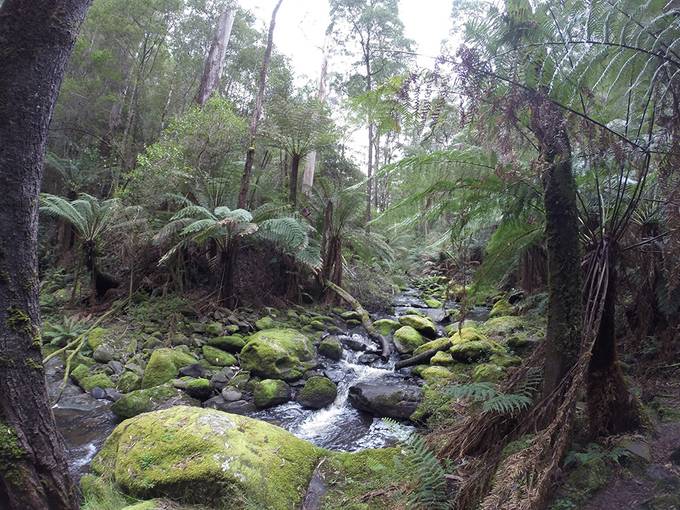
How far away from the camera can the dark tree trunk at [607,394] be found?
2436 millimetres

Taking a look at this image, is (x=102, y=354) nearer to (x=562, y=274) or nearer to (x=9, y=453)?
(x=9, y=453)

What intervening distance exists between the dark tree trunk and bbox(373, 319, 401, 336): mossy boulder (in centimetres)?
537

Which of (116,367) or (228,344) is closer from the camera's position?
(116,367)

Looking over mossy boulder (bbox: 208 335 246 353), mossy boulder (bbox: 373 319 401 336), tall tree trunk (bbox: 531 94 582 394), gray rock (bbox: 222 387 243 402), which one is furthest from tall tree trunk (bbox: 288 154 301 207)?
tall tree trunk (bbox: 531 94 582 394)

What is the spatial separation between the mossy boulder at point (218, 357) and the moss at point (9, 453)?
3.97 m

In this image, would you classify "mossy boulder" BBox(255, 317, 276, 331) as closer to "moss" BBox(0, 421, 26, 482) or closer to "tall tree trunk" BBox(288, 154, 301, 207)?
"tall tree trunk" BBox(288, 154, 301, 207)

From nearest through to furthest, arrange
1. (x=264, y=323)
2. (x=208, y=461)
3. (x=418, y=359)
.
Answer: (x=208, y=461), (x=418, y=359), (x=264, y=323)

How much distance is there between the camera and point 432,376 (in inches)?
216

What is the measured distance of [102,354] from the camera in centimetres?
575

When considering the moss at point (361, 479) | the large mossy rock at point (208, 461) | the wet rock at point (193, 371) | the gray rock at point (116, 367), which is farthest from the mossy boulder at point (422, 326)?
the gray rock at point (116, 367)

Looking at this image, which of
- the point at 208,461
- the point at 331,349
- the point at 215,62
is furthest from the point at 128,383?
the point at 215,62

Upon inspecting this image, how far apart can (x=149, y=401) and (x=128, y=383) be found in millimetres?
751

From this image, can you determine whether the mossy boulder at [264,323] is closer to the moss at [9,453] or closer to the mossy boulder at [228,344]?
the mossy boulder at [228,344]

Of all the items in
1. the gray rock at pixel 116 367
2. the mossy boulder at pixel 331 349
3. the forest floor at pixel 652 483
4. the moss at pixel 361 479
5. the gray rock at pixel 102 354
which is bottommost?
the gray rock at pixel 116 367
